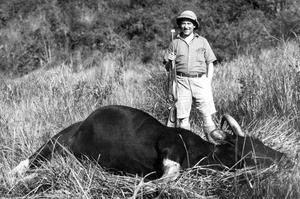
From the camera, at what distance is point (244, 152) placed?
2.95m

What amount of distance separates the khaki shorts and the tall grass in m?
0.33

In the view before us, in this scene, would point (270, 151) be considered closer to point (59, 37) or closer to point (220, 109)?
point (220, 109)

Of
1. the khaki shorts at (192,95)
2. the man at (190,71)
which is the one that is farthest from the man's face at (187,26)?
the khaki shorts at (192,95)

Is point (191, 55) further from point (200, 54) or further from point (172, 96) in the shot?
point (172, 96)

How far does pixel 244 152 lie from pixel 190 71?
1.79 meters

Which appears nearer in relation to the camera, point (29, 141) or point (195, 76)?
point (29, 141)

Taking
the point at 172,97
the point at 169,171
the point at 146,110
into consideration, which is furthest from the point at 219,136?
the point at 146,110

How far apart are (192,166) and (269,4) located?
15476mm

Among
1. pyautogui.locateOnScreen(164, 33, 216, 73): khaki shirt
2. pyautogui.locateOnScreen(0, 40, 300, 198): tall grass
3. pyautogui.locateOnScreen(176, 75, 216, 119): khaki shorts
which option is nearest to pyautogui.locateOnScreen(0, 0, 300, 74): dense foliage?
A: pyautogui.locateOnScreen(0, 40, 300, 198): tall grass

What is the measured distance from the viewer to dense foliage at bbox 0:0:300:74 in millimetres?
14617

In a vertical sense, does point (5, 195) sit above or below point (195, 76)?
below

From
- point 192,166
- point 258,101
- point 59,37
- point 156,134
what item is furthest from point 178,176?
point 59,37

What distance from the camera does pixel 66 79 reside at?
727 cm

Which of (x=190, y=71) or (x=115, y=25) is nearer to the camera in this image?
(x=190, y=71)
